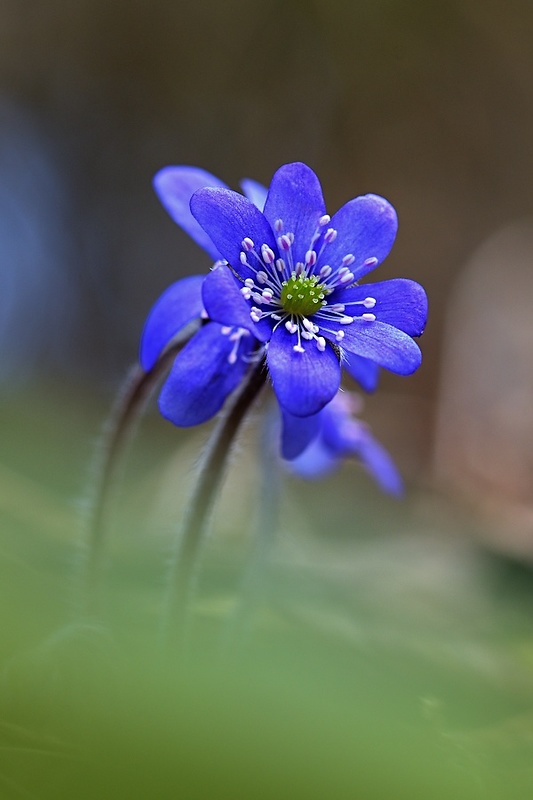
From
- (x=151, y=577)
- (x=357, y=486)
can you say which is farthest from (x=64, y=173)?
(x=151, y=577)

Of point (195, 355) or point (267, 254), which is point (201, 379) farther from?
point (267, 254)

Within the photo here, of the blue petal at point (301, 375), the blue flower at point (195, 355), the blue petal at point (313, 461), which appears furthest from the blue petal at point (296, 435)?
the blue petal at point (313, 461)

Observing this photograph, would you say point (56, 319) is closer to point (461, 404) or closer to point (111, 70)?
point (111, 70)

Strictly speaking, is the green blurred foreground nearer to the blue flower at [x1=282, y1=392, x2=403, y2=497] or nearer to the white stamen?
→ the blue flower at [x1=282, y1=392, x2=403, y2=497]

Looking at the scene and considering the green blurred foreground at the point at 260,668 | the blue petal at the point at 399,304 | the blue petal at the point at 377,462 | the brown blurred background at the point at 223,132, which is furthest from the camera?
the brown blurred background at the point at 223,132

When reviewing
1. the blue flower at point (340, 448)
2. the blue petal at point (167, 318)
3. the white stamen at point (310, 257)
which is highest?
the blue flower at point (340, 448)

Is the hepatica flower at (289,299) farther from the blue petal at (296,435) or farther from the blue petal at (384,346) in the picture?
the blue petal at (296,435)

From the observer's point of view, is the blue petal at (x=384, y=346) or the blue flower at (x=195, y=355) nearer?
the blue petal at (x=384, y=346)

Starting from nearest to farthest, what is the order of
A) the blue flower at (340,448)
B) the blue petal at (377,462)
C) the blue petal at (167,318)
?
the blue petal at (167,318)
the blue flower at (340,448)
the blue petal at (377,462)
